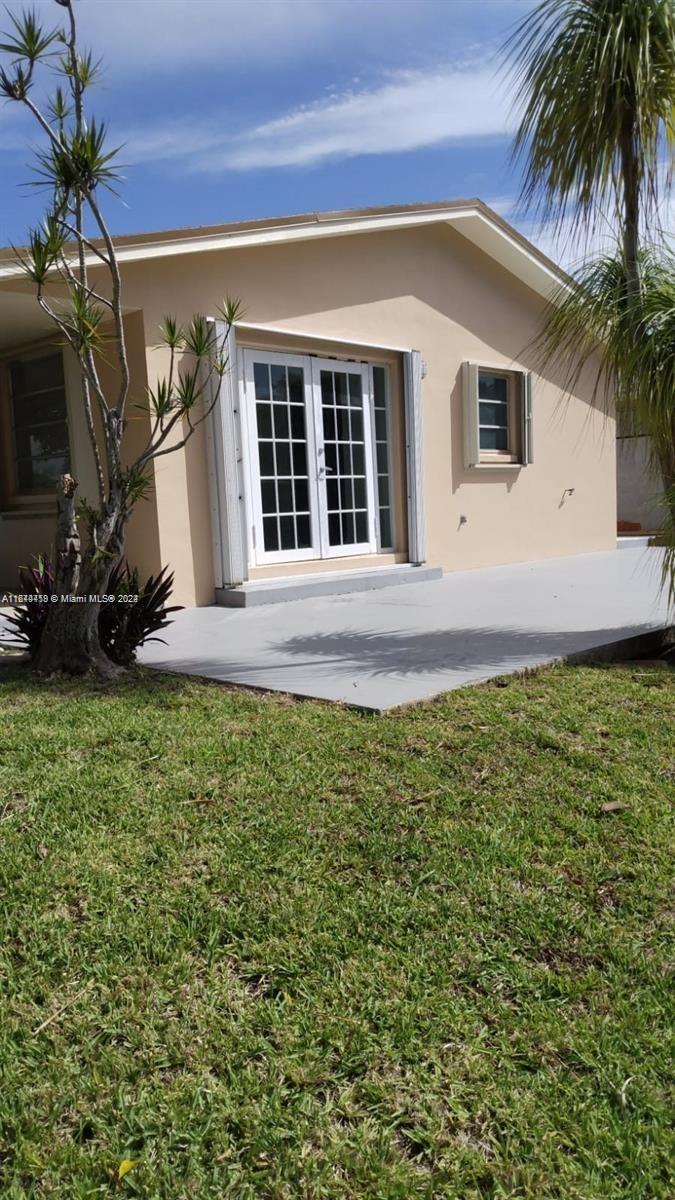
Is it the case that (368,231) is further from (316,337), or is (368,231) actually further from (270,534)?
(270,534)

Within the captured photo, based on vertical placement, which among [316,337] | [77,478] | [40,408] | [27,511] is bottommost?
[27,511]

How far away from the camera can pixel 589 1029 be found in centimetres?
205

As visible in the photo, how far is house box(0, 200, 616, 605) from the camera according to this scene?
7.84m

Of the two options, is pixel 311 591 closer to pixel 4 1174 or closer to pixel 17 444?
pixel 17 444

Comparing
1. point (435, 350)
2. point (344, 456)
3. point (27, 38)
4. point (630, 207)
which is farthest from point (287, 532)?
point (27, 38)

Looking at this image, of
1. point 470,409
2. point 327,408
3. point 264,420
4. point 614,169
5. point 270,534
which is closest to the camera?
point 614,169

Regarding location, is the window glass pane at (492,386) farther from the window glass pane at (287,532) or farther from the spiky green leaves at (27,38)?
the spiky green leaves at (27,38)

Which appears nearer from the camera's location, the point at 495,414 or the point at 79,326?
the point at 79,326

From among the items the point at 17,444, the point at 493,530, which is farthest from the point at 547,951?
the point at 493,530

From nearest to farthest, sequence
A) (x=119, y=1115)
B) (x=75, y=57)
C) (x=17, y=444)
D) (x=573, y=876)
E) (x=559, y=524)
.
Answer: (x=119, y=1115) < (x=573, y=876) < (x=75, y=57) < (x=17, y=444) < (x=559, y=524)

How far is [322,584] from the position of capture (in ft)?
28.1

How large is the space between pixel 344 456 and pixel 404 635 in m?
3.72

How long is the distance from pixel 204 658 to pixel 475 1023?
3714 millimetres

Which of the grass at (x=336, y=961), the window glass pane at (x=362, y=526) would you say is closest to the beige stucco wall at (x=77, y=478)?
the window glass pane at (x=362, y=526)
